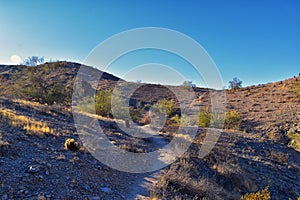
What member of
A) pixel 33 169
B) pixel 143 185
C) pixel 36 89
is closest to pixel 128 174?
pixel 143 185

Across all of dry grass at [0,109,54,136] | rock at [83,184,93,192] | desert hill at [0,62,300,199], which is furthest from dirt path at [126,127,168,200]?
dry grass at [0,109,54,136]

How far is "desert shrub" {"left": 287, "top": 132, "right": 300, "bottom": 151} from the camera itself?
17028 mm

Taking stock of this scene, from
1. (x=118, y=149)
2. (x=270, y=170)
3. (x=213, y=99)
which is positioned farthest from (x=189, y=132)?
(x=213, y=99)

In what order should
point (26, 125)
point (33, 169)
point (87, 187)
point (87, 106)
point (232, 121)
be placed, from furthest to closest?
1. point (232, 121)
2. point (87, 106)
3. point (26, 125)
4. point (87, 187)
5. point (33, 169)

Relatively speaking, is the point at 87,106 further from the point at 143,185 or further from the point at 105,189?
the point at 105,189

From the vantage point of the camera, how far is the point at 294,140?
1808cm

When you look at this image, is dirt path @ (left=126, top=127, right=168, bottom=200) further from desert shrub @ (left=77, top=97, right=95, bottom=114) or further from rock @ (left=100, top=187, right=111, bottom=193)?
desert shrub @ (left=77, top=97, right=95, bottom=114)

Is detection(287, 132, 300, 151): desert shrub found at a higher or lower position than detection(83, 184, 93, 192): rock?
higher

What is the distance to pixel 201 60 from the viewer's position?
1034cm

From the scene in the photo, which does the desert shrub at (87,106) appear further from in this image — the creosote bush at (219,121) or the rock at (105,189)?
the rock at (105,189)

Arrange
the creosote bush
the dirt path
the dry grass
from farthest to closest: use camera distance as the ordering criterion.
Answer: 1. the creosote bush
2. the dry grass
3. the dirt path

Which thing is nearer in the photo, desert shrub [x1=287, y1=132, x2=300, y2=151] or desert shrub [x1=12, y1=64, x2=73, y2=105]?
desert shrub [x1=287, y1=132, x2=300, y2=151]

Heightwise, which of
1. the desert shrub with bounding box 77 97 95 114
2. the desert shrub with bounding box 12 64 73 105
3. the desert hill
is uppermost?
the desert shrub with bounding box 12 64 73 105

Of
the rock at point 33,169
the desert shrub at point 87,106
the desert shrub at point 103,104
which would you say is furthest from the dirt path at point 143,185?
the desert shrub at point 87,106
